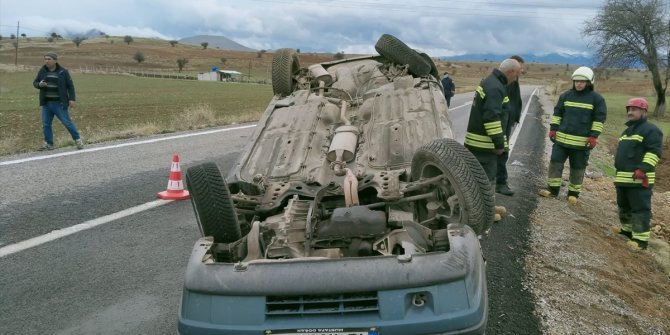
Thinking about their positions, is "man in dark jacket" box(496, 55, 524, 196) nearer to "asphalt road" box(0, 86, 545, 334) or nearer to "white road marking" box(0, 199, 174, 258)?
"asphalt road" box(0, 86, 545, 334)

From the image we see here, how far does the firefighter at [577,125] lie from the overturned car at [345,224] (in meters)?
2.40

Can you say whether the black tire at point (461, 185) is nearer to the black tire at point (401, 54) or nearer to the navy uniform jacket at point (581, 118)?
the black tire at point (401, 54)

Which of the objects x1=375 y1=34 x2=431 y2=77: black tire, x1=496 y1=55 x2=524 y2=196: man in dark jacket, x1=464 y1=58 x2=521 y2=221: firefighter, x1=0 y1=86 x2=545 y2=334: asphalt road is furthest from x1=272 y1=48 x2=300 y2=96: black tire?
x1=496 y1=55 x2=524 y2=196: man in dark jacket

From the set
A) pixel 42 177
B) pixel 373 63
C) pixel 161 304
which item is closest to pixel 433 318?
pixel 161 304

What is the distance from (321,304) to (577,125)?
5698mm

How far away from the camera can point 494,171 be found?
6598mm

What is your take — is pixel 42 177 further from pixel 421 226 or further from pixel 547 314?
pixel 547 314

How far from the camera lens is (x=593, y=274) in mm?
5055

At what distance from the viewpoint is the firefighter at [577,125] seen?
7184mm

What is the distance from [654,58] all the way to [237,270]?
1243 inches

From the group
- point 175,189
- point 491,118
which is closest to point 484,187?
point 491,118

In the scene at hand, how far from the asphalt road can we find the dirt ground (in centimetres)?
19

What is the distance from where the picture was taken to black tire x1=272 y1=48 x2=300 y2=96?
6688 millimetres

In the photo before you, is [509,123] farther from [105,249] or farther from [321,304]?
[321,304]
